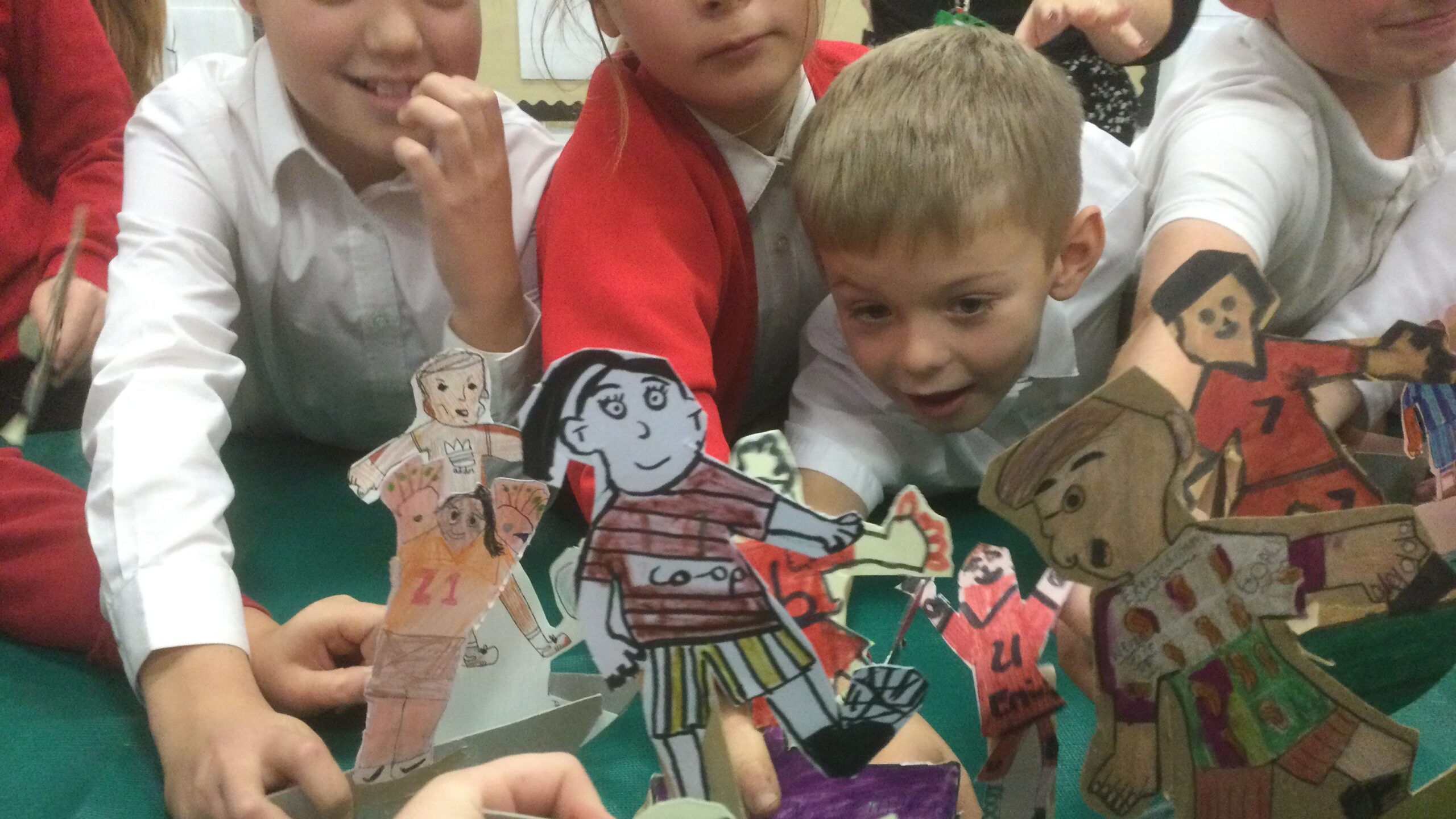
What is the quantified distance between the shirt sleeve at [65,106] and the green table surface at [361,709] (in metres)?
0.30

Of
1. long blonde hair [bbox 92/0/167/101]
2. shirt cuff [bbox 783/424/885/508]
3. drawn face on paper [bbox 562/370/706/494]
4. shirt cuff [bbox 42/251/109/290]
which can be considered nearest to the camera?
drawn face on paper [bbox 562/370/706/494]

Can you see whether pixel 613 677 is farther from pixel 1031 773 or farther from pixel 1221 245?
pixel 1221 245

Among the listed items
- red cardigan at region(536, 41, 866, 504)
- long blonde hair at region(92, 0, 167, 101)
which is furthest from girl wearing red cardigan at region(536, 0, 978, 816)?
long blonde hair at region(92, 0, 167, 101)

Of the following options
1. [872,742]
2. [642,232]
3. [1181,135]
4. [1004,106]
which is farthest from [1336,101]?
[872,742]

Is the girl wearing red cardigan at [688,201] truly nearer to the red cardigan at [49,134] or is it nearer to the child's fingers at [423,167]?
the child's fingers at [423,167]

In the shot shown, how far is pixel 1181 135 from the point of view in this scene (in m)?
0.80

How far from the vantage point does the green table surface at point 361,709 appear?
46 cm

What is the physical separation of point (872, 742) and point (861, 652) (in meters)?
0.04

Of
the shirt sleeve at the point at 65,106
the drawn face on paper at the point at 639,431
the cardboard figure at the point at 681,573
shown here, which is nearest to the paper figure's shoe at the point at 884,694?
the cardboard figure at the point at 681,573

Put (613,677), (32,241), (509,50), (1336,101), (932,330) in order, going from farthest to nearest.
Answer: (509,50)
(32,241)
(1336,101)
(932,330)
(613,677)

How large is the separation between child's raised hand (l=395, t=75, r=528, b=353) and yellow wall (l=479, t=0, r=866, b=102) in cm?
80

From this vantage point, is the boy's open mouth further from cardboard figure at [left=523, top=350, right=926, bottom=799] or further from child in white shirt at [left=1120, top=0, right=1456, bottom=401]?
cardboard figure at [left=523, top=350, right=926, bottom=799]

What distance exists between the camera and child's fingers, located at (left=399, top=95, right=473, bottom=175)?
64cm

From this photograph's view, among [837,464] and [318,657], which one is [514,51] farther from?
[318,657]
